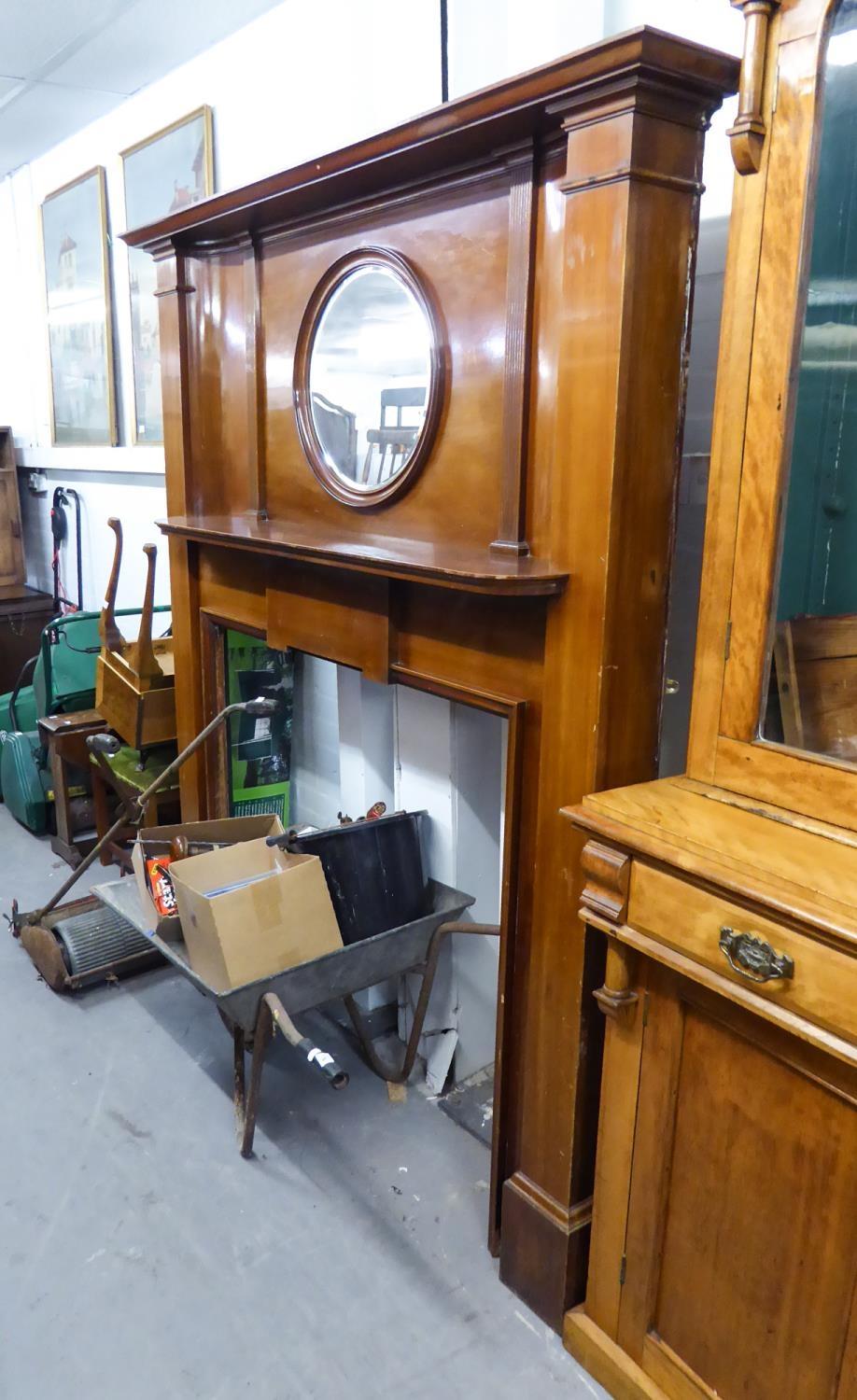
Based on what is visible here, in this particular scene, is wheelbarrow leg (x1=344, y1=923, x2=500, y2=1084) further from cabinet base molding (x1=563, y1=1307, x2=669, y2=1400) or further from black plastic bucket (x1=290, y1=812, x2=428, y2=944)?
cabinet base molding (x1=563, y1=1307, x2=669, y2=1400)

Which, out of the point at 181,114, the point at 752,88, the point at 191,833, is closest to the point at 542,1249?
the point at 191,833

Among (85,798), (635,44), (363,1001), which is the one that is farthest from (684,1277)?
(85,798)

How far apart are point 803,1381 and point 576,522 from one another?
1291 millimetres

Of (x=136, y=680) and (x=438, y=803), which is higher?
(x=136, y=680)

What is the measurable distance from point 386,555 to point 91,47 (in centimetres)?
283

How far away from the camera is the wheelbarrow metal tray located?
6.72 feet

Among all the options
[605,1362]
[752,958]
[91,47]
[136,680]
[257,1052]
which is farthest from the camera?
[91,47]

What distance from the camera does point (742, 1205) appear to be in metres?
1.39

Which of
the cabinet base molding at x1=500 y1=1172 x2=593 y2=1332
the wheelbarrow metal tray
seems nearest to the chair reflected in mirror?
the wheelbarrow metal tray

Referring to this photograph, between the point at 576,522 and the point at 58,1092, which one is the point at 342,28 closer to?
the point at 576,522

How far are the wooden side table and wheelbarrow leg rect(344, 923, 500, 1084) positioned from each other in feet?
5.84

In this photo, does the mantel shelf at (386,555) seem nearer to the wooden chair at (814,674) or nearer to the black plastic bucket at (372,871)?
the wooden chair at (814,674)

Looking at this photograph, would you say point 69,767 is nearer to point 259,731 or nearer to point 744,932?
point 259,731

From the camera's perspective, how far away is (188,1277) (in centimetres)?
194
